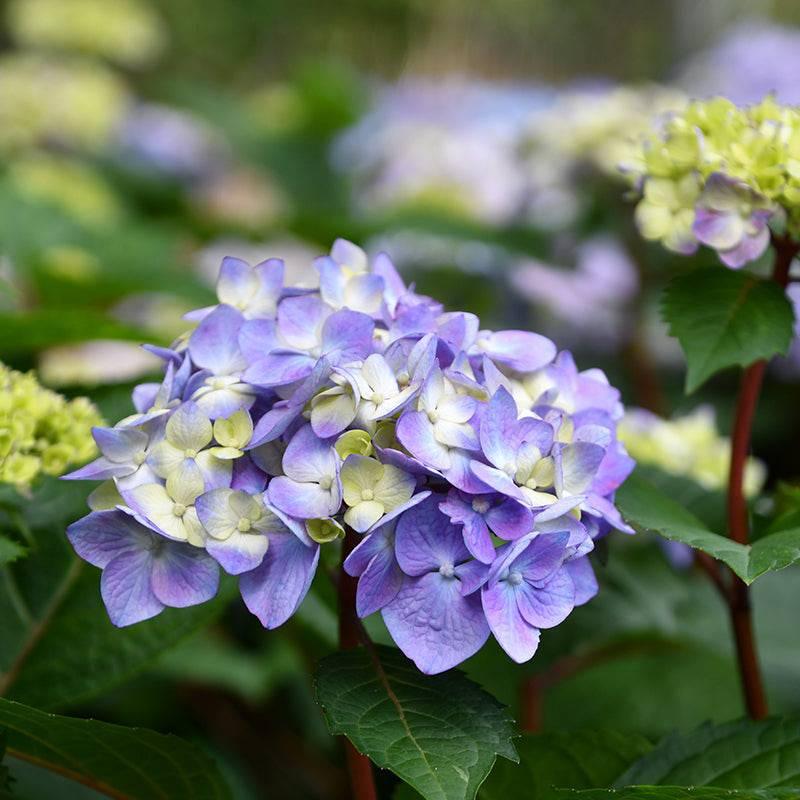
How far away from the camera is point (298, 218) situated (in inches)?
81.6

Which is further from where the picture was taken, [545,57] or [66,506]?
[545,57]

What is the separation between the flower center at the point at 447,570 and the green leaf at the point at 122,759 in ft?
0.81

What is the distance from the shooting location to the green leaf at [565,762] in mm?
827

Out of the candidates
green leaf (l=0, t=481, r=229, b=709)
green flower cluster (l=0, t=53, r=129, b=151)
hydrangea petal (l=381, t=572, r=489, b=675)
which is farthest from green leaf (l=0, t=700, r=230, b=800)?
green flower cluster (l=0, t=53, r=129, b=151)

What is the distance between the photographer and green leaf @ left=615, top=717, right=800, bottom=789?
0.78 m

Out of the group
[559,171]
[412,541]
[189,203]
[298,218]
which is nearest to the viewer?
[412,541]

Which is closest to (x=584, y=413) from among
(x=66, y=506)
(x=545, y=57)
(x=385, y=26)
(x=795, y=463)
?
(x=66, y=506)

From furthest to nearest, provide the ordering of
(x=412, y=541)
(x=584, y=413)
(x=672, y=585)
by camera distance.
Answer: (x=672, y=585) < (x=584, y=413) < (x=412, y=541)

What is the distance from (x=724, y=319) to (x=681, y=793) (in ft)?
1.13

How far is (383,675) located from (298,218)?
146 cm

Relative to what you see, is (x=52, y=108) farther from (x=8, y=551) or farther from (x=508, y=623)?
(x=508, y=623)

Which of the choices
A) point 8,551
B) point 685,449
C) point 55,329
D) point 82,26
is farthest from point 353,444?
point 82,26

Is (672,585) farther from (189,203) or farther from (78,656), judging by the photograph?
(189,203)

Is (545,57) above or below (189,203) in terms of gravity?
below
